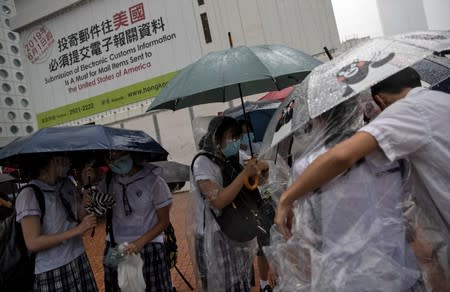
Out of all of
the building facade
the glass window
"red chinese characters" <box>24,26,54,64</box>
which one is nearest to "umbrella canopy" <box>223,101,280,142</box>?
"red chinese characters" <box>24,26,54,64</box>

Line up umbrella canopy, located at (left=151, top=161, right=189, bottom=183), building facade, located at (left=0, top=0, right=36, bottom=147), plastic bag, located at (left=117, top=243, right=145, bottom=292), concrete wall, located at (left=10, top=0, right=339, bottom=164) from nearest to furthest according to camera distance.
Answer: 1. plastic bag, located at (left=117, top=243, right=145, bottom=292)
2. umbrella canopy, located at (left=151, top=161, right=189, bottom=183)
3. concrete wall, located at (left=10, top=0, right=339, bottom=164)
4. building facade, located at (left=0, top=0, right=36, bottom=147)

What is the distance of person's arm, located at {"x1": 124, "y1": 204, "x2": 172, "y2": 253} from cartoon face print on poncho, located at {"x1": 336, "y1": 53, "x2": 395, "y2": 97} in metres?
1.53

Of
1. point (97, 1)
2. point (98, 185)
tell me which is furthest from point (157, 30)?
point (98, 185)

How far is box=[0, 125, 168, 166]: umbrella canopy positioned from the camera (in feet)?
5.78

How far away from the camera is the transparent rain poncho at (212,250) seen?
2.11 meters

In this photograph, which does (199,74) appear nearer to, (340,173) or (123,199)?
(123,199)

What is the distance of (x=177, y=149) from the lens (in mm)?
10625

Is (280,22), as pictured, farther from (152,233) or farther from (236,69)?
(152,233)

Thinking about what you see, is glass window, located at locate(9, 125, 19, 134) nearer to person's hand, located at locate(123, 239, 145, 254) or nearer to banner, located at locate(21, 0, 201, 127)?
banner, located at locate(21, 0, 201, 127)

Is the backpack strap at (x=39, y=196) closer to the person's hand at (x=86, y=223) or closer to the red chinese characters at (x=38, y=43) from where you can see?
the person's hand at (x=86, y=223)

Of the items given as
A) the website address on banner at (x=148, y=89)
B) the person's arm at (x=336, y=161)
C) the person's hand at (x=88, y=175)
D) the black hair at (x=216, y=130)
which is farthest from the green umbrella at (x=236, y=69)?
the website address on banner at (x=148, y=89)

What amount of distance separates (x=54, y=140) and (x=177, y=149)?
8823 millimetres

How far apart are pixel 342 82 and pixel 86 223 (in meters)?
1.64

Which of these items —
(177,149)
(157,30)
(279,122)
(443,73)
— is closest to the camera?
(443,73)
